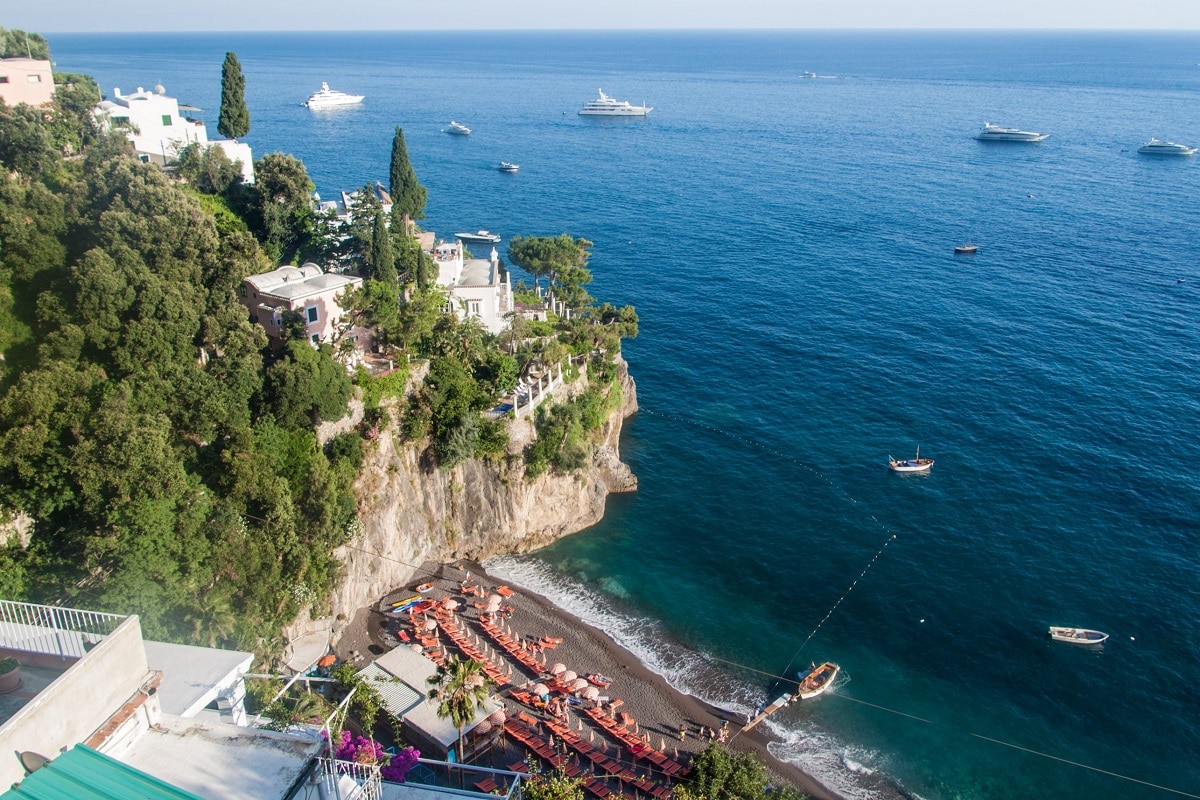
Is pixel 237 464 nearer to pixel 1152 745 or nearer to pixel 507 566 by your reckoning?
pixel 507 566

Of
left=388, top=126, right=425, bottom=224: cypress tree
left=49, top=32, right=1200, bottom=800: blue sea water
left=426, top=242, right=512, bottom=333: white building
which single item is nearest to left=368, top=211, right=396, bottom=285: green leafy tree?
left=426, top=242, right=512, bottom=333: white building

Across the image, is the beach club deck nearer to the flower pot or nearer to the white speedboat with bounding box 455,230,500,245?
the flower pot

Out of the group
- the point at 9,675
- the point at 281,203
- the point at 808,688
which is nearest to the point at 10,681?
the point at 9,675

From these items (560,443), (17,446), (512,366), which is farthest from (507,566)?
(17,446)

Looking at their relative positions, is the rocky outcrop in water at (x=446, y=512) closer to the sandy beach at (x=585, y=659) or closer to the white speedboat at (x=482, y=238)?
the sandy beach at (x=585, y=659)

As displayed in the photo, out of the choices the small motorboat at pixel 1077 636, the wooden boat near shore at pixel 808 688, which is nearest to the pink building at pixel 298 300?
the wooden boat near shore at pixel 808 688

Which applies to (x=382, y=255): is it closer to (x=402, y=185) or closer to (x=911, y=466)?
(x=402, y=185)
